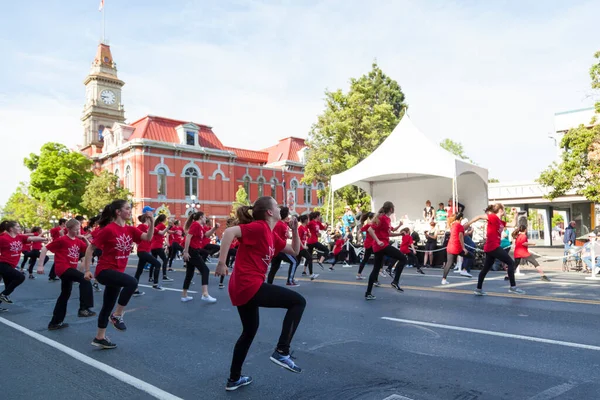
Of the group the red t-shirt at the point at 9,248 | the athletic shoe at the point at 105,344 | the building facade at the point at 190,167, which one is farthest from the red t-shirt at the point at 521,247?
the building facade at the point at 190,167

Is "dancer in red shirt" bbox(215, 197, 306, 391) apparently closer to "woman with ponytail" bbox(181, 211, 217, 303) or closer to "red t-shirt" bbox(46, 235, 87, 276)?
"red t-shirt" bbox(46, 235, 87, 276)

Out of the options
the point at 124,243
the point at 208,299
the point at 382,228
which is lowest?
the point at 208,299

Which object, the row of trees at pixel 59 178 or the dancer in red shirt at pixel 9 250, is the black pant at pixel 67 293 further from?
the row of trees at pixel 59 178

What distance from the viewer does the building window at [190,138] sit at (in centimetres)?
4734

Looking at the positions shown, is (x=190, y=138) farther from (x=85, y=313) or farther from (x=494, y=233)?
(x=494, y=233)

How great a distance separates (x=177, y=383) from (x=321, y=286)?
23.8ft

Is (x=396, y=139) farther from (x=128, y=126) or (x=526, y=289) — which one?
(x=128, y=126)

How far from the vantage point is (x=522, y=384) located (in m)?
4.07

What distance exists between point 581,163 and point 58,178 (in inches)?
1809

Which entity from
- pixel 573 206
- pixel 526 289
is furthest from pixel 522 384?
pixel 573 206

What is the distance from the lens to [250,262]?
4.18 meters

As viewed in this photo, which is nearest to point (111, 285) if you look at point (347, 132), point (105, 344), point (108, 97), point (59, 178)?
point (105, 344)

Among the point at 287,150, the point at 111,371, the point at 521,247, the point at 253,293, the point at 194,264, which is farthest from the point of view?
the point at 287,150

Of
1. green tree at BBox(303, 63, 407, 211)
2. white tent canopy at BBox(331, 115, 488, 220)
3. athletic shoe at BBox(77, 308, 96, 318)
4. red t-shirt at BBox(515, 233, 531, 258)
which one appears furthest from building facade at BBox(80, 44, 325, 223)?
athletic shoe at BBox(77, 308, 96, 318)
